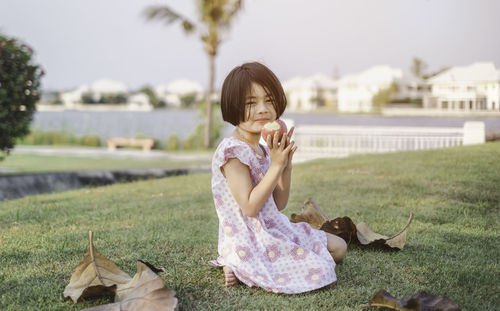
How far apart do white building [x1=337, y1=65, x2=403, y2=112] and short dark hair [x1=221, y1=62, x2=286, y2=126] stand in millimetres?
16379

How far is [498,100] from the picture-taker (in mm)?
7992

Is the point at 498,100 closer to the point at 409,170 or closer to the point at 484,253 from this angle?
the point at 409,170

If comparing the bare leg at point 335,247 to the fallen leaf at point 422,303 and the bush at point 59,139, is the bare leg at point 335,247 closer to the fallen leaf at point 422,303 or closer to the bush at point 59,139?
the fallen leaf at point 422,303

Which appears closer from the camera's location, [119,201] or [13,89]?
[119,201]

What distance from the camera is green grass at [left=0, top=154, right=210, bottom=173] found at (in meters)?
11.4

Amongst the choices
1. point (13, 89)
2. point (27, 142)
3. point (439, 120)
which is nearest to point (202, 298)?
point (13, 89)

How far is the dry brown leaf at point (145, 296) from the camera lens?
6.69 feet

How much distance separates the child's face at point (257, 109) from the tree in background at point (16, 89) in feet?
22.3

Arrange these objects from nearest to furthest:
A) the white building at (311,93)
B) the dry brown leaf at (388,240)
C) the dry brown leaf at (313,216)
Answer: the dry brown leaf at (388,240)
the dry brown leaf at (313,216)
the white building at (311,93)

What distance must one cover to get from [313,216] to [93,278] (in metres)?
1.64

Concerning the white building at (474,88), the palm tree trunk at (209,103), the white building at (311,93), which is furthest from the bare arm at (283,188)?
the white building at (311,93)

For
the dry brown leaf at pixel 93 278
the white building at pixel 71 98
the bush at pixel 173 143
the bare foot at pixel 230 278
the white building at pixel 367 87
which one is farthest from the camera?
the white building at pixel 71 98

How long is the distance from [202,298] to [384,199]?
325 centimetres

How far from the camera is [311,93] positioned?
32938mm
